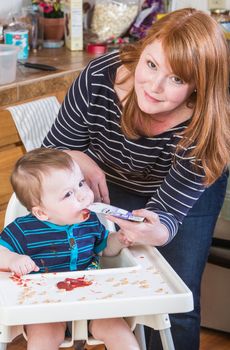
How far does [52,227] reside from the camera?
1.70 m

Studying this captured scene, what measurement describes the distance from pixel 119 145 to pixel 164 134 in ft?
0.42

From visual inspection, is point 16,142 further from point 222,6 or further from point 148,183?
point 222,6

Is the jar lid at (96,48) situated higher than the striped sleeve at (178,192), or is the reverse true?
the striped sleeve at (178,192)

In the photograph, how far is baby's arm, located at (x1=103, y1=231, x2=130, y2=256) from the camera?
1755 mm

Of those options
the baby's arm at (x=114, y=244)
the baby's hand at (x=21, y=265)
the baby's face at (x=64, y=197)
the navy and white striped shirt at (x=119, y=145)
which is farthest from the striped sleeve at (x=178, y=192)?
the baby's hand at (x=21, y=265)

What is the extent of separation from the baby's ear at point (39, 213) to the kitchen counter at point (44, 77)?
1.03 m

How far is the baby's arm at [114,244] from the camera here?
175cm

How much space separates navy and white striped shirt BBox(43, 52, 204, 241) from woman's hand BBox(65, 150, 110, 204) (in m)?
0.08

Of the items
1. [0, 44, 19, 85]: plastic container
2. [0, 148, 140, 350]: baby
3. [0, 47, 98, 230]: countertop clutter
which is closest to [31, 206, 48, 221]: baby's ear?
[0, 148, 140, 350]: baby

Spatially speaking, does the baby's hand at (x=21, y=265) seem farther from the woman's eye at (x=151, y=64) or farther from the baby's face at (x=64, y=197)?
the woman's eye at (x=151, y=64)

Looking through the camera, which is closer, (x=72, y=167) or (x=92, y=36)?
(x=72, y=167)

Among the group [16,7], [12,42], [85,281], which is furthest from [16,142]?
[85,281]

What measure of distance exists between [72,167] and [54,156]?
0.05 m

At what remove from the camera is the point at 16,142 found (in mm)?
2695
